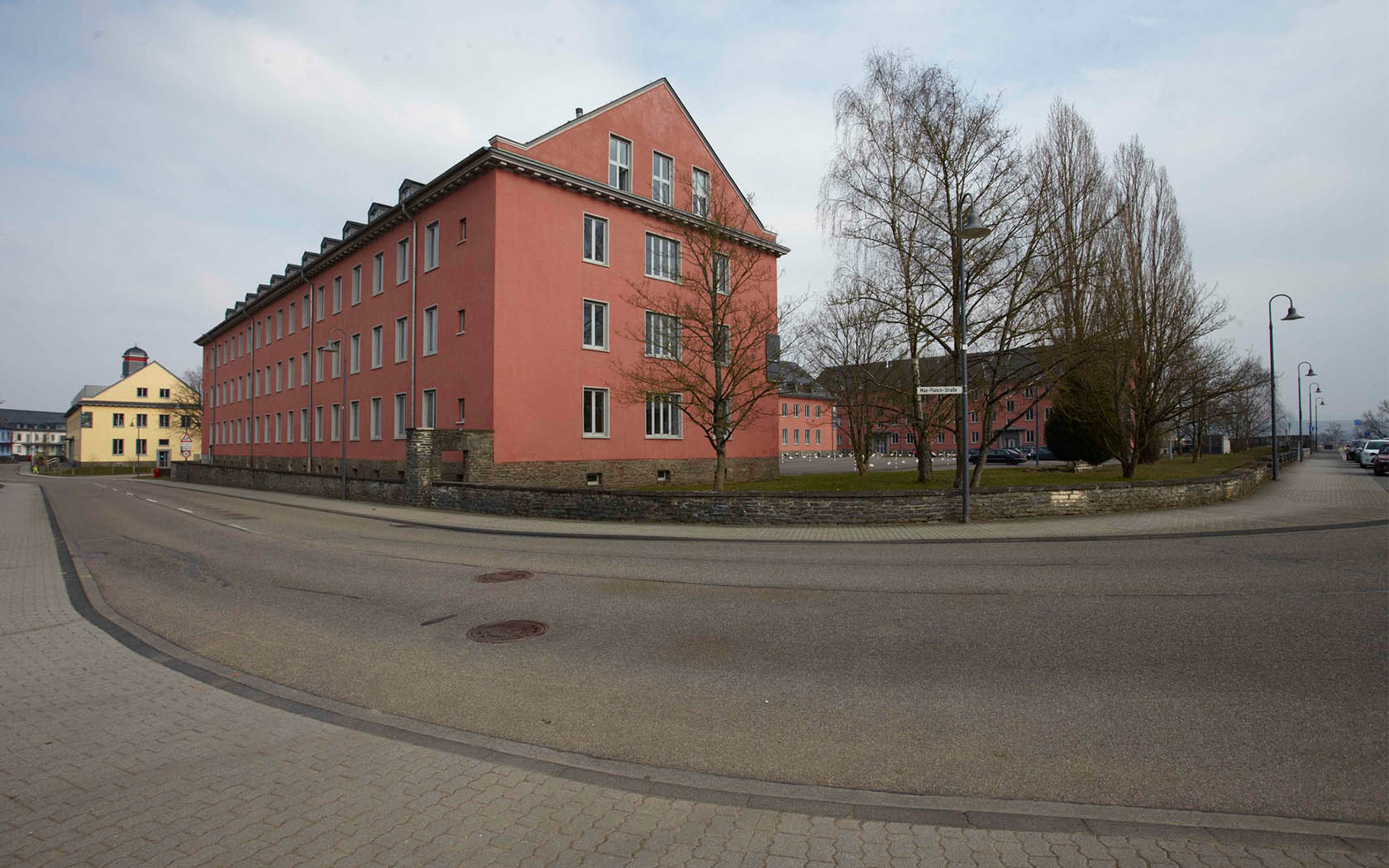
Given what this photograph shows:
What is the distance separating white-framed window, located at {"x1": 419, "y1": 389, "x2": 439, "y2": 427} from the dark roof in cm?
15982

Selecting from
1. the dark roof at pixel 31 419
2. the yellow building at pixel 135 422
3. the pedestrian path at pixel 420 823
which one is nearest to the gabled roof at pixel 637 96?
the pedestrian path at pixel 420 823

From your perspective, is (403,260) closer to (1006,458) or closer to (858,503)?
(858,503)

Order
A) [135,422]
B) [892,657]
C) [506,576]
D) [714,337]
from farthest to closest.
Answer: [135,422] < [714,337] < [506,576] < [892,657]

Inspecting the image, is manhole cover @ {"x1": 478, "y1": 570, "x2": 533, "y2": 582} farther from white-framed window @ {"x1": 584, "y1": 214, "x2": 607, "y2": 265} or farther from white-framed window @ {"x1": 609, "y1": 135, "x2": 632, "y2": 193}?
white-framed window @ {"x1": 609, "y1": 135, "x2": 632, "y2": 193}

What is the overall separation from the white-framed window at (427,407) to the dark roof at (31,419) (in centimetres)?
15982

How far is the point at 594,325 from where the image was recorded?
2767 cm

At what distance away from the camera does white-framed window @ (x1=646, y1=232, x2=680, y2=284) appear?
29.5 m

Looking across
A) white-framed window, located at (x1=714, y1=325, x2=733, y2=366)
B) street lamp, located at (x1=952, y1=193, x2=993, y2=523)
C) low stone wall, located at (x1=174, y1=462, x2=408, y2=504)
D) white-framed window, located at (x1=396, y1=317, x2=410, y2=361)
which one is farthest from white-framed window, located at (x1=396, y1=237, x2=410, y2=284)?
street lamp, located at (x1=952, y1=193, x2=993, y2=523)

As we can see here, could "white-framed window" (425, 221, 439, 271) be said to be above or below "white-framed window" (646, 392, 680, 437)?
above

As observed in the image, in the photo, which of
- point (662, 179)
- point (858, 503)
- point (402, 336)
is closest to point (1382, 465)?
point (858, 503)

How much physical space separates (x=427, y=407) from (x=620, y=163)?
13.0 m

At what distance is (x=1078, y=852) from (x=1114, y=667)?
9.82 feet

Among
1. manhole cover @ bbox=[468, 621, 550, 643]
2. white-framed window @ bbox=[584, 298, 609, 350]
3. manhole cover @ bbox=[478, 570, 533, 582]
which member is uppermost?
white-framed window @ bbox=[584, 298, 609, 350]

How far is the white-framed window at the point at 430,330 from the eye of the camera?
2842cm
